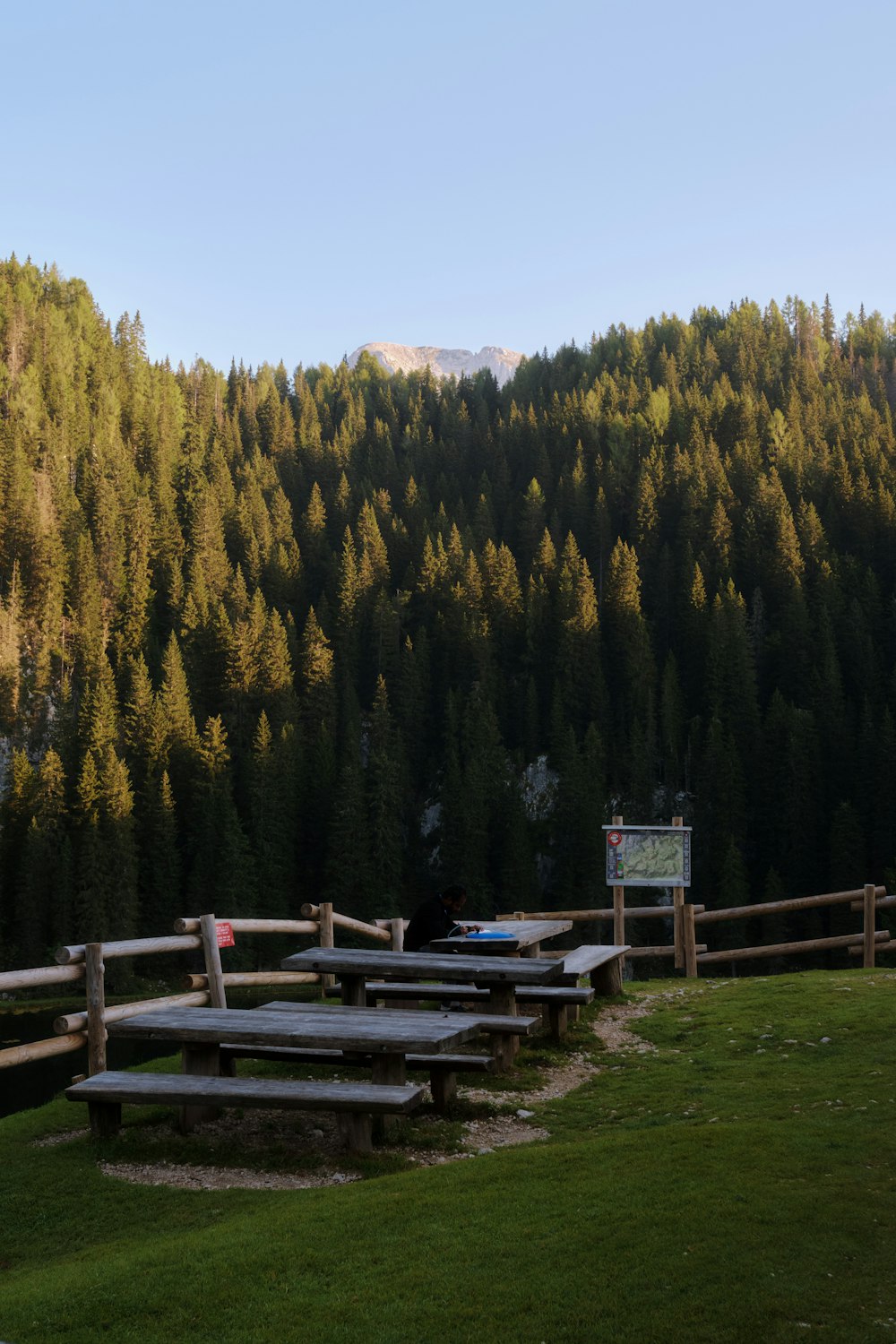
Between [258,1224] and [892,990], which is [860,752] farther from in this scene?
[258,1224]

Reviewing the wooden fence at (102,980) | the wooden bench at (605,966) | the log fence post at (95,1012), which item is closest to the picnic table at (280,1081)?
the wooden fence at (102,980)

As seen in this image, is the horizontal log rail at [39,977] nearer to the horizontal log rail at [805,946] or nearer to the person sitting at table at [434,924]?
the person sitting at table at [434,924]

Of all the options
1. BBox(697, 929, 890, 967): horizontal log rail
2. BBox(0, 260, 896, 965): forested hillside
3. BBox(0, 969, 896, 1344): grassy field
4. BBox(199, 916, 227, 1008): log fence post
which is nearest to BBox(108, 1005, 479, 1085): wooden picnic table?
BBox(0, 969, 896, 1344): grassy field

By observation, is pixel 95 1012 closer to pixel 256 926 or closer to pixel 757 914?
pixel 256 926

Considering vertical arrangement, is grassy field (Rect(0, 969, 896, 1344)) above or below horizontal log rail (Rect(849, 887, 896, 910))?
below

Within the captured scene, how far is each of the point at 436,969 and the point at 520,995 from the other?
2.16 meters

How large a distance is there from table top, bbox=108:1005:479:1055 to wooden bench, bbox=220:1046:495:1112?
12.2 inches

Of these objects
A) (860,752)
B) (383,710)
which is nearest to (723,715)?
(860,752)

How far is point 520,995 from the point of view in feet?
47.5

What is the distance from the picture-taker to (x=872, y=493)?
124000 mm

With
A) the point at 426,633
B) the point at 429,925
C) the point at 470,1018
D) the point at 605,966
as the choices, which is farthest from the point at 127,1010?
the point at 426,633

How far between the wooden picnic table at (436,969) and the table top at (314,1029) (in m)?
0.61

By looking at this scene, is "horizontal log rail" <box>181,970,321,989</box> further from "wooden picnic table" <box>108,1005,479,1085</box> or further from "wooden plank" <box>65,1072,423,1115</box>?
"wooden plank" <box>65,1072,423,1115</box>

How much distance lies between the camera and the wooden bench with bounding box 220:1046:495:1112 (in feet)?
37.2
